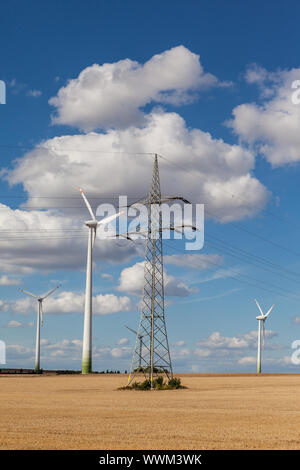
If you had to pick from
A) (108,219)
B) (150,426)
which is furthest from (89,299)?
(150,426)

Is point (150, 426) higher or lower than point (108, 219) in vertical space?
lower

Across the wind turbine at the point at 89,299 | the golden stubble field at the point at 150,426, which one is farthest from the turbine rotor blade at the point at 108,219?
the golden stubble field at the point at 150,426

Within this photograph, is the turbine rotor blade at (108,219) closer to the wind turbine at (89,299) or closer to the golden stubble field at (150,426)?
the wind turbine at (89,299)

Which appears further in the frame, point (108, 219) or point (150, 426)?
point (108, 219)

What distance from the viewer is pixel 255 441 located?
87.6ft

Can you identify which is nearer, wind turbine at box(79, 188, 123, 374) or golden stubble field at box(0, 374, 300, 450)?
golden stubble field at box(0, 374, 300, 450)

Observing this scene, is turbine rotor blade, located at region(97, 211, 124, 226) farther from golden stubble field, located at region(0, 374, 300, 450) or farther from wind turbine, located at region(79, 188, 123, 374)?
golden stubble field, located at region(0, 374, 300, 450)

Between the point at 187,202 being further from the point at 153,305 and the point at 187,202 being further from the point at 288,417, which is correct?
the point at 288,417

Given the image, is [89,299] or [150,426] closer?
[150,426]

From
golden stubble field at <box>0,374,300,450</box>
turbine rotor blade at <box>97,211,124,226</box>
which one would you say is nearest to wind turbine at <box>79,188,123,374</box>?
turbine rotor blade at <box>97,211,124,226</box>

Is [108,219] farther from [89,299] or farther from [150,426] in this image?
[150,426]

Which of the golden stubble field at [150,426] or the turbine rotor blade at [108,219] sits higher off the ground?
the turbine rotor blade at [108,219]
